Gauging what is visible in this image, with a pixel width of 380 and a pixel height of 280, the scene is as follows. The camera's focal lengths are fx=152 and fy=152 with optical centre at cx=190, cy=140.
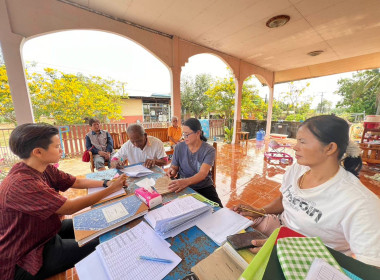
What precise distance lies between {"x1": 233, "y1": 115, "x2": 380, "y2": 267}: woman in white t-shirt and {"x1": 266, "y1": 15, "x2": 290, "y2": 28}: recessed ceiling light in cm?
352

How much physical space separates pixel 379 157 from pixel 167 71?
232 inches

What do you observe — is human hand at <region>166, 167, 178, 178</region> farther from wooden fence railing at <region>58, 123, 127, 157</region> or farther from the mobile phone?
wooden fence railing at <region>58, 123, 127, 157</region>

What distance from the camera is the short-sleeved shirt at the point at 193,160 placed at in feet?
5.57

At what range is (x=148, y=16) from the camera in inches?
124

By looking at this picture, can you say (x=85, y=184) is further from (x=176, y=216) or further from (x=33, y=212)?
(x=176, y=216)

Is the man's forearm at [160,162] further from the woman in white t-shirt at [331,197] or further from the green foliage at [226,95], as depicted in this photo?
the green foliage at [226,95]

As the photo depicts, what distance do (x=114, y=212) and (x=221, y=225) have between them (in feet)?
2.18

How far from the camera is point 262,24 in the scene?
11.6ft

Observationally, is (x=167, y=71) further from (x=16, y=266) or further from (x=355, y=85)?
(x=355, y=85)

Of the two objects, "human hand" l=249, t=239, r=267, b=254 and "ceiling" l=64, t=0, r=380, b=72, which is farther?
"ceiling" l=64, t=0, r=380, b=72

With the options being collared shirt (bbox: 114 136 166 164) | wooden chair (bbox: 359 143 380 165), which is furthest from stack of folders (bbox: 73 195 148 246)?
wooden chair (bbox: 359 143 380 165)

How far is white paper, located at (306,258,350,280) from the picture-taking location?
379 millimetres

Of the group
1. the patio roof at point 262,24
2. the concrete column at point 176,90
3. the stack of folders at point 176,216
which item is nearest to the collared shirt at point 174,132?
the concrete column at point 176,90

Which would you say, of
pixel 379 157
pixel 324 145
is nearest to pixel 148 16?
pixel 324 145
